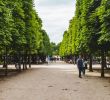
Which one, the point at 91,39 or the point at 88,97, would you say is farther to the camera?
the point at 91,39

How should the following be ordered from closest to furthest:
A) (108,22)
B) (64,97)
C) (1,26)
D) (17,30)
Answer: (64,97)
(108,22)
(1,26)
(17,30)

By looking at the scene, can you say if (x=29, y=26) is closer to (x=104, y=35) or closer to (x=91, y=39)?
(x=91, y=39)

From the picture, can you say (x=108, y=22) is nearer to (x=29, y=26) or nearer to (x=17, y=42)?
(x=17, y=42)

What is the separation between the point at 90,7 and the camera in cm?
4269

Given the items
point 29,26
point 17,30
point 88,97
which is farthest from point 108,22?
point 29,26

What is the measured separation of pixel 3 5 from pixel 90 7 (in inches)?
384

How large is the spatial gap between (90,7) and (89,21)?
201 cm

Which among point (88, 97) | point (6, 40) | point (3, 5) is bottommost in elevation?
point (88, 97)

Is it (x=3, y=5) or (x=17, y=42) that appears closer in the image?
(x=3, y=5)

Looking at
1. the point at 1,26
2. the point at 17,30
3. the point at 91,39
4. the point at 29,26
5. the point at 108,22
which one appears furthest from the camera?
the point at 29,26

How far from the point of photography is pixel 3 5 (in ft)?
120

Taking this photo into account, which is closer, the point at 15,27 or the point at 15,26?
the point at 15,26

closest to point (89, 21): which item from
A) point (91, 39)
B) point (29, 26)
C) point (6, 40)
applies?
point (91, 39)

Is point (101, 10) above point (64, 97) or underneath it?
above
